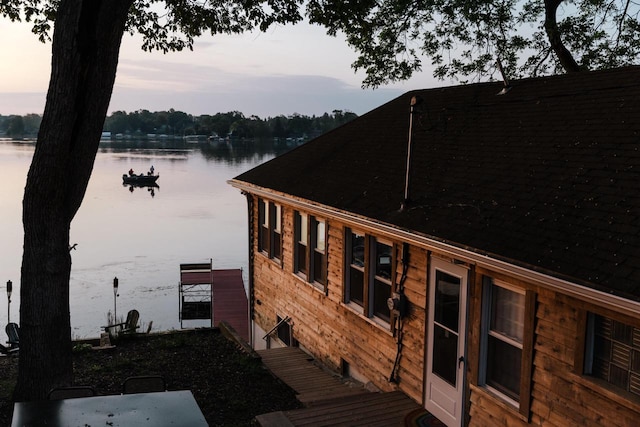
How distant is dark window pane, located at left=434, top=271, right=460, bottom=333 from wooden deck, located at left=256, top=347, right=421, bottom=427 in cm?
157

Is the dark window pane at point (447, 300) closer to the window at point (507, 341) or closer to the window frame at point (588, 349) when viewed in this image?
the window at point (507, 341)

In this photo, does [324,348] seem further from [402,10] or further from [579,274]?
[402,10]

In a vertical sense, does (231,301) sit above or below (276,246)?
below

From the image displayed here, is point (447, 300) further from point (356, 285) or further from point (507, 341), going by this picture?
point (356, 285)

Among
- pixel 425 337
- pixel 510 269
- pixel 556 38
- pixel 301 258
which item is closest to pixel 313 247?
pixel 301 258

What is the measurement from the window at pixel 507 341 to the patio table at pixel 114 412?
369cm

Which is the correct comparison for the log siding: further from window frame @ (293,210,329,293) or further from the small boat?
the small boat

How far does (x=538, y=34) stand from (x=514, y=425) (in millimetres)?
18104

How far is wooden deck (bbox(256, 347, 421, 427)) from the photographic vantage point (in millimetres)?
8328

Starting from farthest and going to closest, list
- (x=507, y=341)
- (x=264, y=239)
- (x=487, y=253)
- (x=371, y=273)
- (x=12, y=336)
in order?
(x=12, y=336) < (x=264, y=239) < (x=371, y=273) < (x=507, y=341) < (x=487, y=253)

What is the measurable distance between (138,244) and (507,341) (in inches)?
1775

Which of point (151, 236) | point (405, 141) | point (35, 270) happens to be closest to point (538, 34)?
point (405, 141)

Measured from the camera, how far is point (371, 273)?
35.0ft

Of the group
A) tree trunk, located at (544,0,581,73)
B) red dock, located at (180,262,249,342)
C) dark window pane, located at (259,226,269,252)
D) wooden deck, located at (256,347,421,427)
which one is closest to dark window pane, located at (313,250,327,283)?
wooden deck, located at (256,347,421,427)
